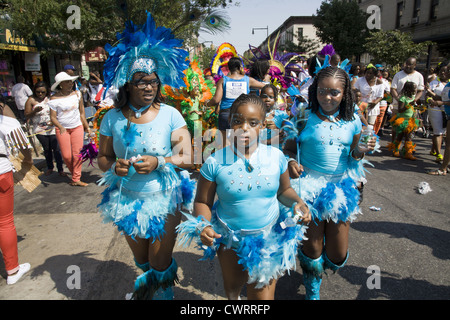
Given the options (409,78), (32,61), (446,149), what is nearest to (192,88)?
(446,149)

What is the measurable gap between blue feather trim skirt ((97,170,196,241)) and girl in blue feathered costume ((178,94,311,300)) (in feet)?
1.21

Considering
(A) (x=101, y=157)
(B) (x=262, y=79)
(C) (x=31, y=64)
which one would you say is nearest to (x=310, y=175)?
(A) (x=101, y=157)

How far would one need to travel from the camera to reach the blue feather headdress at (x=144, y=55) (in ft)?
7.24

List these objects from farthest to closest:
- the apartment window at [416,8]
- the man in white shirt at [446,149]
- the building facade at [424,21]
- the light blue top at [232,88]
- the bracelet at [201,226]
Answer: the apartment window at [416,8] < the building facade at [424,21] < the man in white shirt at [446,149] < the light blue top at [232,88] < the bracelet at [201,226]

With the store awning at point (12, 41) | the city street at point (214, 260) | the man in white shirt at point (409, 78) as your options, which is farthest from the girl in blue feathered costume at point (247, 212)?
the store awning at point (12, 41)

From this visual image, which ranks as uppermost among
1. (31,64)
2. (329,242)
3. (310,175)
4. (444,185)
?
(31,64)

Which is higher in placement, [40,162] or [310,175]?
[310,175]

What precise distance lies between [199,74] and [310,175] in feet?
14.4

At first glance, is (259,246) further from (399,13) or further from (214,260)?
(399,13)

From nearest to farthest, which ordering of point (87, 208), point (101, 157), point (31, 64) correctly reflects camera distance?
point (101, 157)
point (87, 208)
point (31, 64)

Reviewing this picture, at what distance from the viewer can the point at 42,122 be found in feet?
19.9

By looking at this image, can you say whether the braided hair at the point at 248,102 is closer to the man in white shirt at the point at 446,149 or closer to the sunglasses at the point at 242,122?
the sunglasses at the point at 242,122

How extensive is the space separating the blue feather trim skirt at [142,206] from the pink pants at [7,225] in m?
1.12
